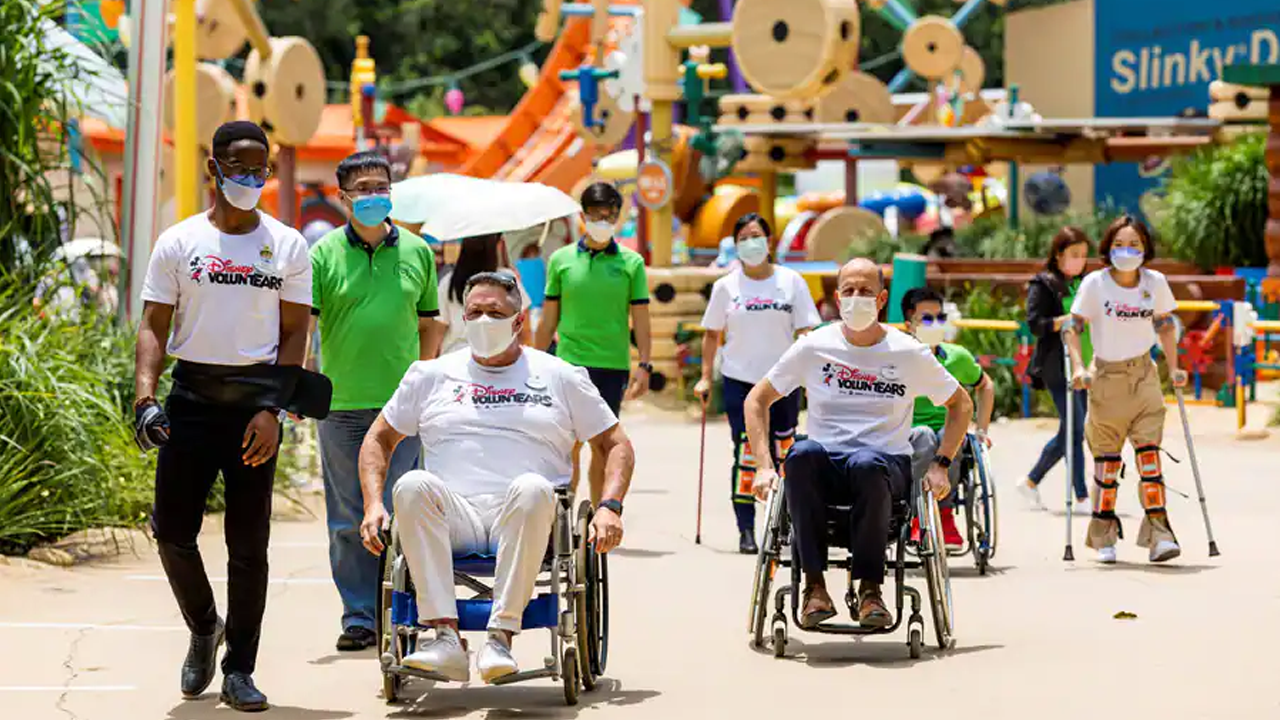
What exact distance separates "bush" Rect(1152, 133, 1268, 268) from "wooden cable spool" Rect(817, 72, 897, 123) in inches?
427


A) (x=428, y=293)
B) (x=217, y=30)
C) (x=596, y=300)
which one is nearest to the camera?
(x=428, y=293)

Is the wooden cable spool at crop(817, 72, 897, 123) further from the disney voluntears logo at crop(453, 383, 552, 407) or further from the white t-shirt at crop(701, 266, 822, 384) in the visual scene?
the disney voluntears logo at crop(453, 383, 552, 407)

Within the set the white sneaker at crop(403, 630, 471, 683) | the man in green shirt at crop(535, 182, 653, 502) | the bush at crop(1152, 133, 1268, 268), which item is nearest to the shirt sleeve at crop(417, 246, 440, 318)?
the white sneaker at crop(403, 630, 471, 683)

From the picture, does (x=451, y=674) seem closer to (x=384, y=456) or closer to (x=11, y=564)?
(x=384, y=456)

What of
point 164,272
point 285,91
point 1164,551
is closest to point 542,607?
point 164,272

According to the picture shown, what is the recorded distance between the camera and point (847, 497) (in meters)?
8.30

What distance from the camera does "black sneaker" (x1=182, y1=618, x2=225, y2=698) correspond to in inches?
291

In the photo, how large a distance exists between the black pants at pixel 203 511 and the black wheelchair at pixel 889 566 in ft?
6.06

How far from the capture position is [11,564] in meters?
10.2

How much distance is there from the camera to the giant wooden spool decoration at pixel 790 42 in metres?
22.2

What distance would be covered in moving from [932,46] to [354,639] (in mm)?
26542

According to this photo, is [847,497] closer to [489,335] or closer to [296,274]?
[489,335]

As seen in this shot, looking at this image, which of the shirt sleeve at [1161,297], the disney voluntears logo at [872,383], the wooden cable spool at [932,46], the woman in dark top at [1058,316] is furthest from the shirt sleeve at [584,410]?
the wooden cable spool at [932,46]

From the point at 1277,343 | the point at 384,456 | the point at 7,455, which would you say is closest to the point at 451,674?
the point at 384,456
